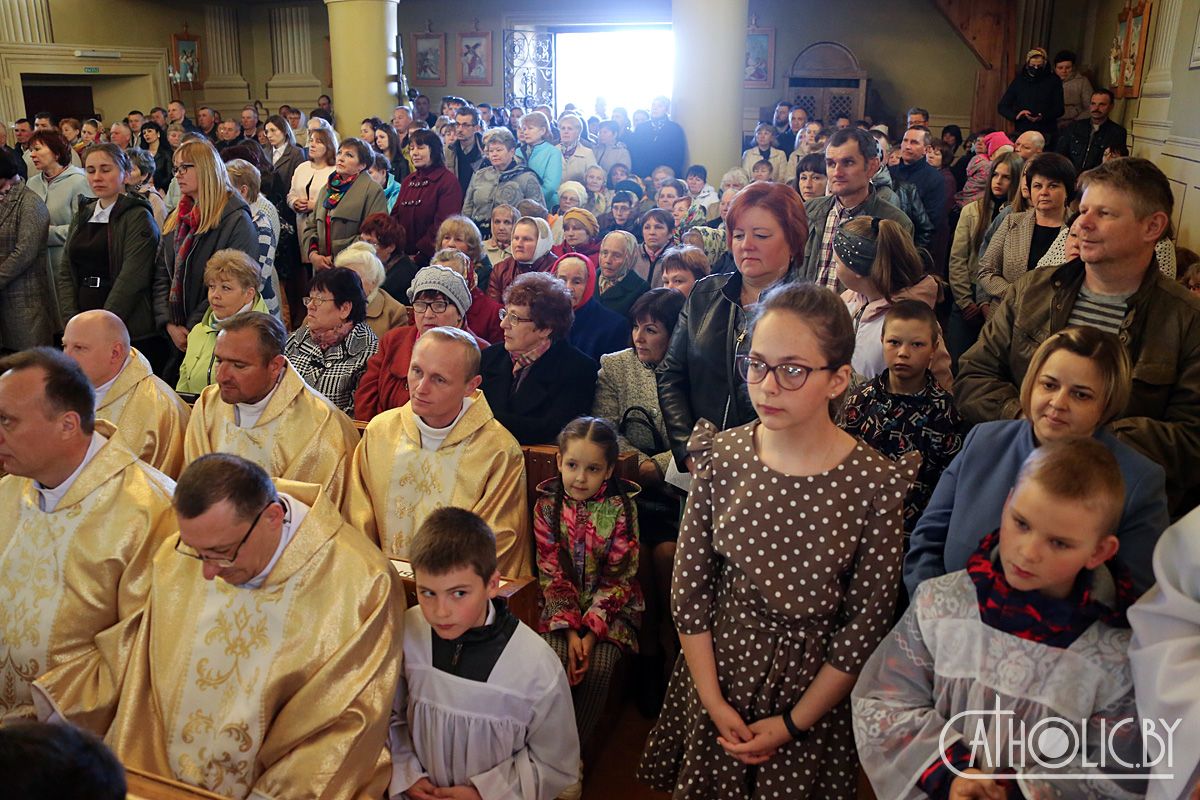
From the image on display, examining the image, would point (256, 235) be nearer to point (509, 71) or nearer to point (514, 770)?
point (514, 770)

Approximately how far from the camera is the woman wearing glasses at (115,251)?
5.65m

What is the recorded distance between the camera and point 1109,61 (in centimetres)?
1080

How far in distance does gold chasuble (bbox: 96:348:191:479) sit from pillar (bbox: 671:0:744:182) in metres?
7.29

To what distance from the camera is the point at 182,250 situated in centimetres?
528

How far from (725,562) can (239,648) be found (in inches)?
49.7

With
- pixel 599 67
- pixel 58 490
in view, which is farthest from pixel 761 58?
pixel 58 490

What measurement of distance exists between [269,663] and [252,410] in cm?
126

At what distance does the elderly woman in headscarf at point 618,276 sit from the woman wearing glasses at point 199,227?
192 centimetres

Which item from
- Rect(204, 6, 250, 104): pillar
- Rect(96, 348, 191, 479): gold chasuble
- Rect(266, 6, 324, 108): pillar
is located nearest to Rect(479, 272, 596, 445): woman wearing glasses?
Rect(96, 348, 191, 479): gold chasuble

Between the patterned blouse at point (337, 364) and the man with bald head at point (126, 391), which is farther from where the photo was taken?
the patterned blouse at point (337, 364)

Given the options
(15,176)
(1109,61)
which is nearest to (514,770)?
(15,176)

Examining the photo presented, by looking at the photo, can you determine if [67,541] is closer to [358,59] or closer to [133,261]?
[133,261]

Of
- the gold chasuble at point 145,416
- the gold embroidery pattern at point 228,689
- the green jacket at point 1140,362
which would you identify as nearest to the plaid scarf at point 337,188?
the gold chasuble at point 145,416

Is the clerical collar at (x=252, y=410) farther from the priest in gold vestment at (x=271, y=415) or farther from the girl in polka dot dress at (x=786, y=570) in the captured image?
the girl in polka dot dress at (x=786, y=570)
